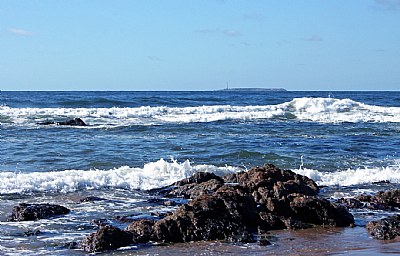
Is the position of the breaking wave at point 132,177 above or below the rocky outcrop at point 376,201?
below

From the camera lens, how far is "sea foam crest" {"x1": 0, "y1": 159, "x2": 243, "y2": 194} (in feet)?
40.0

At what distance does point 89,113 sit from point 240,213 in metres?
31.4

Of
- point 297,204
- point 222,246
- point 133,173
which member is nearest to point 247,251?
point 222,246

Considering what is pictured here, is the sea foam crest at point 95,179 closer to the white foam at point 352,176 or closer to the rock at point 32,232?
the white foam at point 352,176

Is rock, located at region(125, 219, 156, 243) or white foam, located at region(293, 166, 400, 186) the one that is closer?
rock, located at region(125, 219, 156, 243)

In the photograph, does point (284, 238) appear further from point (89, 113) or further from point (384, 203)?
point (89, 113)

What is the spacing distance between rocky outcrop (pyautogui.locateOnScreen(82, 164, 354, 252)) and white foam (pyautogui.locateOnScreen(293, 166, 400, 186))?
2813mm

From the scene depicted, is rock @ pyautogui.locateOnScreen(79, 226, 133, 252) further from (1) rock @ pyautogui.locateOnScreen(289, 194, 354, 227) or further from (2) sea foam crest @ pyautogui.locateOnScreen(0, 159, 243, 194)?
(2) sea foam crest @ pyautogui.locateOnScreen(0, 159, 243, 194)

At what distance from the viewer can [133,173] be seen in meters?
13.7

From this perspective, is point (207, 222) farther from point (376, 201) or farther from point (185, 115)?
point (185, 115)

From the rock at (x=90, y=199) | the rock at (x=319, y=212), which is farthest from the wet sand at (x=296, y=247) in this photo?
the rock at (x=90, y=199)

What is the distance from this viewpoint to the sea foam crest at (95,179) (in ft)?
40.0

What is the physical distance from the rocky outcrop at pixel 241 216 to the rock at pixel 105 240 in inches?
0.5

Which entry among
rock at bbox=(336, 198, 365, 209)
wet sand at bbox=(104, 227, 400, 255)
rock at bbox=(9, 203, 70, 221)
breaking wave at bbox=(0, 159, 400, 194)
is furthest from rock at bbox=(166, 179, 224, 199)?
wet sand at bbox=(104, 227, 400, 255)
